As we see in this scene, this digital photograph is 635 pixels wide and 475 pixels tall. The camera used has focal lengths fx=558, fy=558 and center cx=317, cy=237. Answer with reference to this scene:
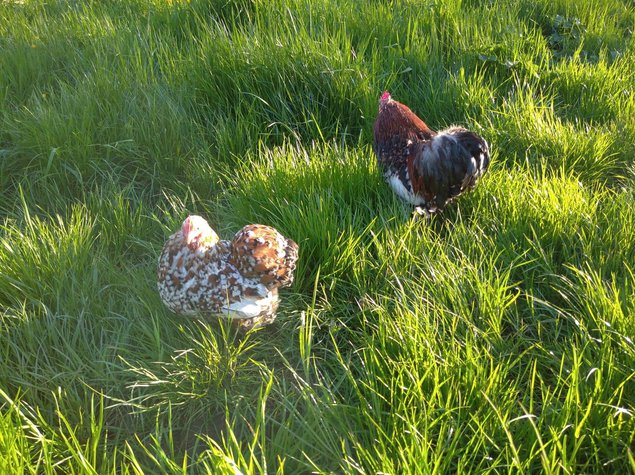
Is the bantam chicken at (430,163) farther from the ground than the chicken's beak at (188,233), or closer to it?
closer to it

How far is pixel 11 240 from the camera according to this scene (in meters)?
2.33

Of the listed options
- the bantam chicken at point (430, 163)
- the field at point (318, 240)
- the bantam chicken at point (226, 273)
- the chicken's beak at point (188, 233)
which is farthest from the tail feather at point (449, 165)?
the chicken's beak at point (188, 233)

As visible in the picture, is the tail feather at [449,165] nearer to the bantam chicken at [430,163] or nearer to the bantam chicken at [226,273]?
the bantam chicken at [430,163]

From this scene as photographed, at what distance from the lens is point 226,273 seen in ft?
6.72

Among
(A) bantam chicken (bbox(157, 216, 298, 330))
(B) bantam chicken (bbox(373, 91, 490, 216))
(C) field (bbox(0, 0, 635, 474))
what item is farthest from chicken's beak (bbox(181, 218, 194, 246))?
(B) bantam chicken (bbox(373, 91, 490, 216))

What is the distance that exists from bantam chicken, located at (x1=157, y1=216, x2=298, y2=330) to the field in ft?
0.40

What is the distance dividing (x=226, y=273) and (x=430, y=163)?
1110 mm

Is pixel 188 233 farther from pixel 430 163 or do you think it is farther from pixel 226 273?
pixel 430 163

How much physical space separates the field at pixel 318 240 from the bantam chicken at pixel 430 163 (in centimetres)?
10

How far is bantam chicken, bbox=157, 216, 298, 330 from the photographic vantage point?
2006 millimetres

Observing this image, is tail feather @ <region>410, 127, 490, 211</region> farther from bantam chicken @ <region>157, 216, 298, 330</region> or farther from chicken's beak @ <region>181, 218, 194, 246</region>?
chicken's beak @ <region>181, 218, 194, 246</region>

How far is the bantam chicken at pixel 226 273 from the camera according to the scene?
6.58 ft

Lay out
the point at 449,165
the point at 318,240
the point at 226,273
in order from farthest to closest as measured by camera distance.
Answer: the point at 449,165 < the point at 318,240 < the point at 226,273

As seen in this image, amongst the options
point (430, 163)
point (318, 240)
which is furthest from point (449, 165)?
point (318, 240)
